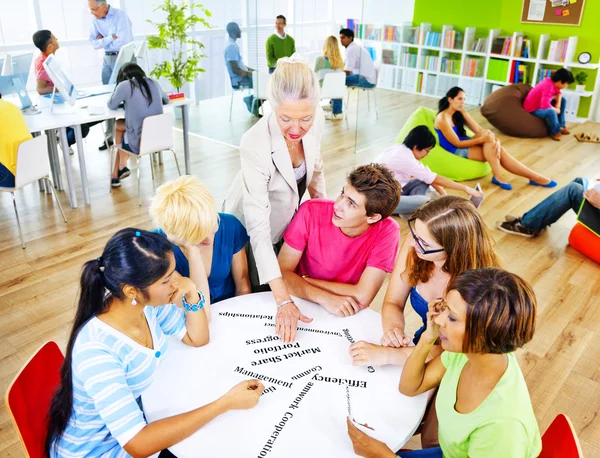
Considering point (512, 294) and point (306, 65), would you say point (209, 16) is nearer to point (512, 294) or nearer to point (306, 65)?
point (306, 65)

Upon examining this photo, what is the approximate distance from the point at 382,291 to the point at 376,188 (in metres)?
1.63

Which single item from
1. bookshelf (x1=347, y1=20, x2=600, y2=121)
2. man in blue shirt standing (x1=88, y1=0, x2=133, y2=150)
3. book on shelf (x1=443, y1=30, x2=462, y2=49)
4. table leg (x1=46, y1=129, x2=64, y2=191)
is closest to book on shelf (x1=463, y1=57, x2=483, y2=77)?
bookshelf (x1=347, y1=20, x2=600, y2=121)

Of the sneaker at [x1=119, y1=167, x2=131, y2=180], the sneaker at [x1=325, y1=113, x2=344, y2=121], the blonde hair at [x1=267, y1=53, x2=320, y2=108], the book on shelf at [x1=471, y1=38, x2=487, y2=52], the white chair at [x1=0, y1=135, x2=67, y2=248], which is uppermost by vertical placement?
the blonde hair at [x1=267, y1=53, x2=320, y2=108]

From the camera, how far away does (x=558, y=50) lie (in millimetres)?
7902

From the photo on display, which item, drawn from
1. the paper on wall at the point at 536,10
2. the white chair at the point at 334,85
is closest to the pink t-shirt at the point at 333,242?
the white chair at the point at 334,85

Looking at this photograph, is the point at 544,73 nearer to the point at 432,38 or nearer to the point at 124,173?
the point at 432,38

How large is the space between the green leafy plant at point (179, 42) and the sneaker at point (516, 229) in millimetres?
3551

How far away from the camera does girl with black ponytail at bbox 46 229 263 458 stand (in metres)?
1.48

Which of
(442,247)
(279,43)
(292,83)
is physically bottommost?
(442,247)

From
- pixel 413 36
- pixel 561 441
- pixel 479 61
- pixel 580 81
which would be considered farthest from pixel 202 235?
pixel 580 81

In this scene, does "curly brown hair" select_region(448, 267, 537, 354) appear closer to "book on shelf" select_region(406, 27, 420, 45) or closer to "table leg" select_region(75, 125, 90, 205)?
"table leg" select_region(75, 125, 90, 205)

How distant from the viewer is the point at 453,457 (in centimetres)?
161

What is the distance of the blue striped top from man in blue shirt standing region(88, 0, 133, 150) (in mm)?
5194

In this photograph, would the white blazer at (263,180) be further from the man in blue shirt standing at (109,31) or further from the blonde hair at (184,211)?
the man in blue shirt standing at (109,31)
